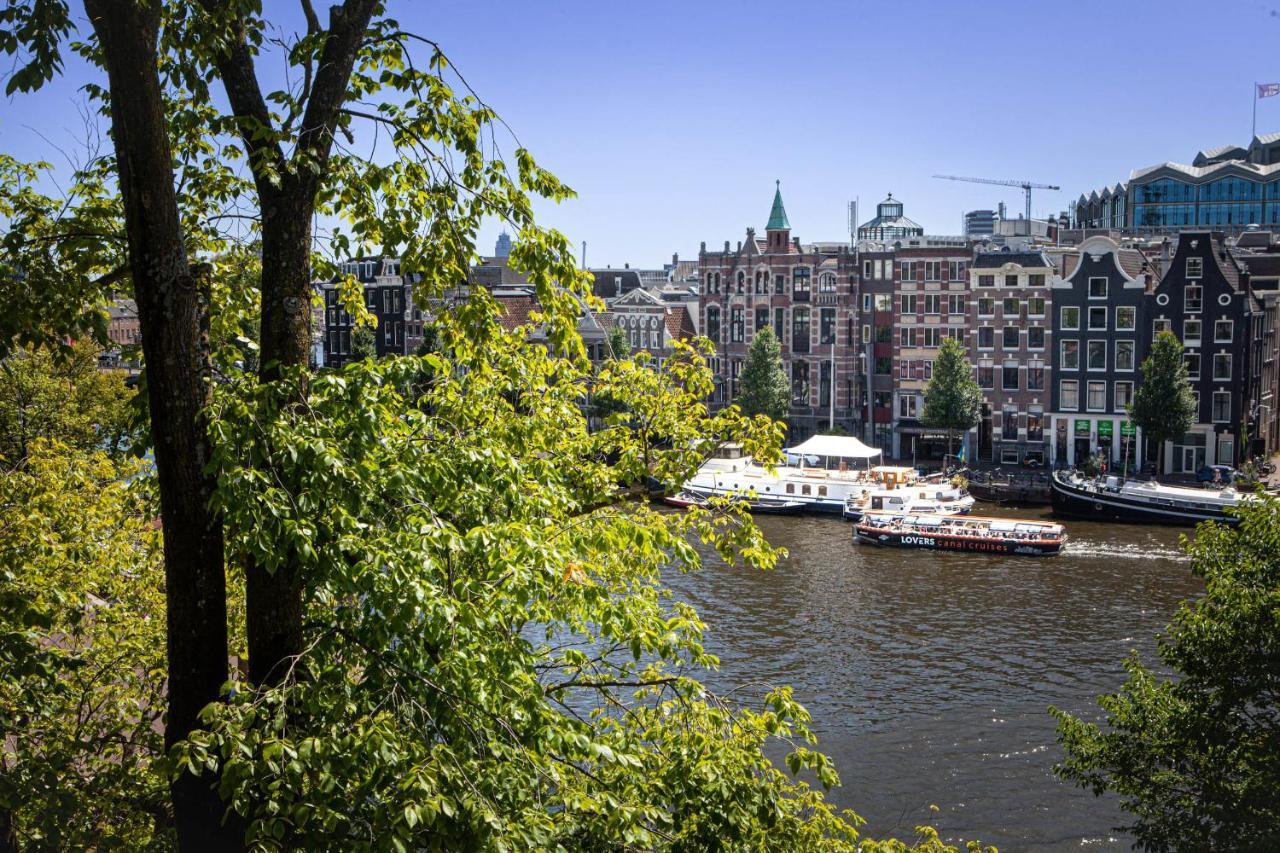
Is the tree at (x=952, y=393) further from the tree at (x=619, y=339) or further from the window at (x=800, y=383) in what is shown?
the tree at (x=619, y=339)

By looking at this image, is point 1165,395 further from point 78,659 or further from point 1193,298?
point 78,659

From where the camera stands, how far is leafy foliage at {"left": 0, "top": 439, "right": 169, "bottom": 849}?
975 cm

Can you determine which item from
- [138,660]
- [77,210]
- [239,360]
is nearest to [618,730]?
[239,360]

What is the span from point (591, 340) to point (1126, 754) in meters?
67.7

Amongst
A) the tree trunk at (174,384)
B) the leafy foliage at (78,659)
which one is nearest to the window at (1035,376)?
the leafy foliage at (78,659)

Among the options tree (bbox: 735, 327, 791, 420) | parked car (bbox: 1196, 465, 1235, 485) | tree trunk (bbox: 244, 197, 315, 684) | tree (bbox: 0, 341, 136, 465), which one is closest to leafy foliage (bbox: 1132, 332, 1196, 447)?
parked car (bbox: 1196, 465, 1235, 485)

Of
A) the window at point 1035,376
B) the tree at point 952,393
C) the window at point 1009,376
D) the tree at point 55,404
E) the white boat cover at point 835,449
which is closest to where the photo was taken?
the tree at point 55,404

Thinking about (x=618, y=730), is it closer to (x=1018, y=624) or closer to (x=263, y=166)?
(x=263, y=166)

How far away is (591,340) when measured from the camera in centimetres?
8425

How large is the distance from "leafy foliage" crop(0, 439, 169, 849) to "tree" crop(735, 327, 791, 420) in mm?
61041

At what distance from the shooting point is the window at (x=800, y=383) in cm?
8069

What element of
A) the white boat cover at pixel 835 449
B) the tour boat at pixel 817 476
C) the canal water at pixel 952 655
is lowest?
the canal water at pixel 952 655

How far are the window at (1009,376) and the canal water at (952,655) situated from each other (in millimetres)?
17434

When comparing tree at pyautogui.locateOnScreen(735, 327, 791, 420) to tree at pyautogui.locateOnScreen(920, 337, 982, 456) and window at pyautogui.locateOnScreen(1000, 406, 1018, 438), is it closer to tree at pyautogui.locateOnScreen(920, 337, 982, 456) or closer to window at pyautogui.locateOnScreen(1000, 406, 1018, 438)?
tree at pyautogui.locateOnScreen(920, 337, 982, 456)
